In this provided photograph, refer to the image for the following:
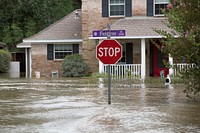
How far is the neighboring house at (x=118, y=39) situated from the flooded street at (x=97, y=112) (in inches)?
362

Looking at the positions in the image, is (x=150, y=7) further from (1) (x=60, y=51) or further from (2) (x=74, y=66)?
(1) (x=60, y=51)

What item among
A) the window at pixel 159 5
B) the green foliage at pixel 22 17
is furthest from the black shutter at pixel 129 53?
the green foliage at pixel 22 17

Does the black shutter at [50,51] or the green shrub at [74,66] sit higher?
the black shutter at [50,51]

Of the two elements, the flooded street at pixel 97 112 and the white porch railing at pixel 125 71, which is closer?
the flooded street at pixel 97 112

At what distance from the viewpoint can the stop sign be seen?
13977 mm

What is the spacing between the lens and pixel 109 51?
1403 centimetres

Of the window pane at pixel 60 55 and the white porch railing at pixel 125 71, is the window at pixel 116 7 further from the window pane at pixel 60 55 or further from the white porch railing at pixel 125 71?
the window pane at pixel 60 55

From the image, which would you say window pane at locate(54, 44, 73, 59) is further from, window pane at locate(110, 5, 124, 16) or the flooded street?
the flooded street

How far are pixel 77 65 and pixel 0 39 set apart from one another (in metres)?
22.5

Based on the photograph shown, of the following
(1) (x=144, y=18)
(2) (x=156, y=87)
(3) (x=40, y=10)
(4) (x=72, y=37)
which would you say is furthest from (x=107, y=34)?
(3) (x=40, y=10)

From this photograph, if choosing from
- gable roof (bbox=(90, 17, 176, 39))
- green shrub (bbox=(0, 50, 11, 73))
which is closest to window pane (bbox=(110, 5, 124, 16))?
gable roof (bbox=(90, 17, 176, 39))

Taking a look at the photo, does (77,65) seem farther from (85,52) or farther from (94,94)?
(94,94)

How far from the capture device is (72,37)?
31.2 m

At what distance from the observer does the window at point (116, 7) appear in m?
28.9
